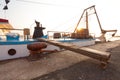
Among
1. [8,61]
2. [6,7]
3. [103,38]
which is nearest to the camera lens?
[8,61]

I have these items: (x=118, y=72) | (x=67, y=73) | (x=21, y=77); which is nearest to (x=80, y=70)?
(x=67, y=73)

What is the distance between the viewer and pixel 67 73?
20.5 feet

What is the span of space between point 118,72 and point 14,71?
6.30 metres

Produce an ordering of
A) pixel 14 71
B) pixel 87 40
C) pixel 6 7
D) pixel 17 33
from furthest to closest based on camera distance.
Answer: pixel 87 40
pixel 6 7
pixel 17 33
pixel 14 71

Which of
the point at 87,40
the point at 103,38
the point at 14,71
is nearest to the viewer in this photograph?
the point at 14,71

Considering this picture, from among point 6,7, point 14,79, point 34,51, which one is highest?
point 6,7

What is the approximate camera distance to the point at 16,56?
31.0 feet

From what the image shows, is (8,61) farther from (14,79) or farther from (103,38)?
(103,38)

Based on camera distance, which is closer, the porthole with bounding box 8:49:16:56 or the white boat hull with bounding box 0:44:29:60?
the white boat hull with bounding box 0:44:29:60

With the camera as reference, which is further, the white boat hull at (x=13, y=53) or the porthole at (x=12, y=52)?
the porthole at (x=12, y=52)

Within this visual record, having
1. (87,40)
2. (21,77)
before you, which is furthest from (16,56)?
(87,40)

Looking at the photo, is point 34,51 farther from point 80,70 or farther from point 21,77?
point 80,70

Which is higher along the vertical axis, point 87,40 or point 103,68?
point 87,40

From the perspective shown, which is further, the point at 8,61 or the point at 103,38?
the point at 103,38
